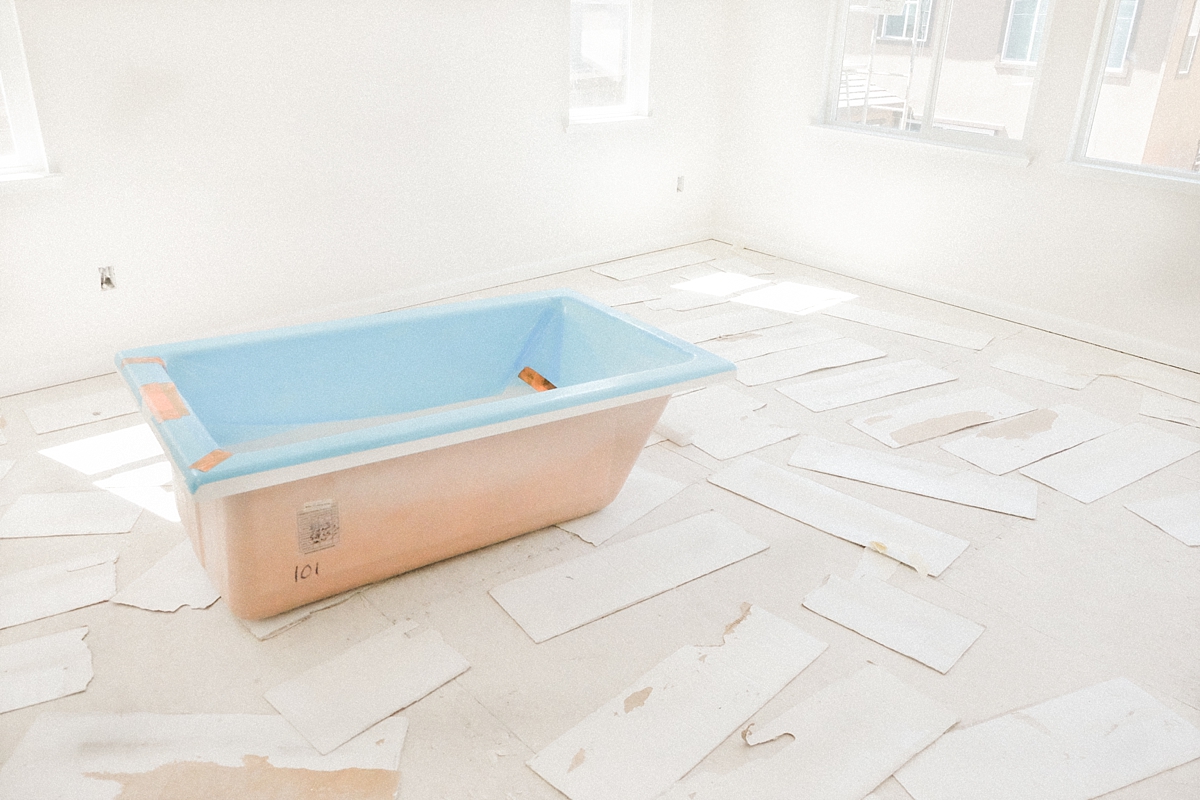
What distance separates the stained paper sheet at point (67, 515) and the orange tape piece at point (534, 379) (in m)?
1.18

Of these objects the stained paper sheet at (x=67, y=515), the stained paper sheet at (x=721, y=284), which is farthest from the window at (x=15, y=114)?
the stained paper sheet at (x=721, y=284)

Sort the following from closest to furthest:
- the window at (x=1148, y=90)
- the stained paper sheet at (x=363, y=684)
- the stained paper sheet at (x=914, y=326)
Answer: the stained paper sheet at (x=363, y=684) < the window at (x=1148, y=90) < the stained paper sheet at (x=914, y=326)

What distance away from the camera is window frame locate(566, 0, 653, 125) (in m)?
4.52

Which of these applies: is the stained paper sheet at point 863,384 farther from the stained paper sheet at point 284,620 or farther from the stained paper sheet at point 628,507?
the stained paper sheet at point 284,620

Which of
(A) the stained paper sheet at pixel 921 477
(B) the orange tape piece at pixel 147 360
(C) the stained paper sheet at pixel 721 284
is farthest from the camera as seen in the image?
(C) the stained paper sheet at pixel 721 284

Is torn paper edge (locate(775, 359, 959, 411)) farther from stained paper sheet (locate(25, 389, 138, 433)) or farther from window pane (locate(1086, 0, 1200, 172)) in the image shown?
stained paper sheet (locate(25, 389, 138, 433))

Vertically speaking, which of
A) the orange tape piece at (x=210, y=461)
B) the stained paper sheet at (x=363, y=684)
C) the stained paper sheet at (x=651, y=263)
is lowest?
the stained paper sheet at (x=363, y=684)

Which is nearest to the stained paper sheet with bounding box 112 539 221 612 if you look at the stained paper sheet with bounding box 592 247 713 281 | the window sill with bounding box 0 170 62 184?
the window sill with bounding box 0 170 62 184

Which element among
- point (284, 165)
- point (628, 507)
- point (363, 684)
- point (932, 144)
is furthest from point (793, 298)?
point (363, 684)

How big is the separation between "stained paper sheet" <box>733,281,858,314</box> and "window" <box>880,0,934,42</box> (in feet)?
→ 4.20

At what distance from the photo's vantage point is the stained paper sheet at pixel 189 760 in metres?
1.57

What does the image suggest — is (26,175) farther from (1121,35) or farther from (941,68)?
(1121,35)

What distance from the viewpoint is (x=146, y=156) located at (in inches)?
125

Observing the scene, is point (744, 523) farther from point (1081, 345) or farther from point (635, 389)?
point (1081, 345)
